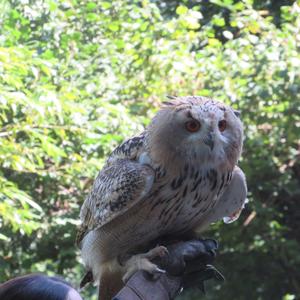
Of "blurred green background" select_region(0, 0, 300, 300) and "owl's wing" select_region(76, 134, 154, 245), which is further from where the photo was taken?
"blurred green background" select_region(0, 0, 300, 300)

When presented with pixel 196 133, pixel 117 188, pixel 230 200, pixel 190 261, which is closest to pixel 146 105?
pixel 230 200

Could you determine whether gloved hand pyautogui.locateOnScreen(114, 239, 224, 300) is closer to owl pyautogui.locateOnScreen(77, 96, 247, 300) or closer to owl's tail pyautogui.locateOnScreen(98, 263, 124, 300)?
owl pyautogui.locateOnScreen(77, 96, 247, 300)

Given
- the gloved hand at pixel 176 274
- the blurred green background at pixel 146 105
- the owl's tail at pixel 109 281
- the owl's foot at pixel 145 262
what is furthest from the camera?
the blurred green background at pixel 146 105

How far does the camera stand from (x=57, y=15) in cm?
518

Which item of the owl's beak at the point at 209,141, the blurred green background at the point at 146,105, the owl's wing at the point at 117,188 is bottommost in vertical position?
the blurred green background at the point at 146,105

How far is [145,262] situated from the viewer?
2.55 metres

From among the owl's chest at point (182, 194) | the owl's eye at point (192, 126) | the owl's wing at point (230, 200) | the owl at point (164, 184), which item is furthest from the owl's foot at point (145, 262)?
the owl's eye at point (192, 126)

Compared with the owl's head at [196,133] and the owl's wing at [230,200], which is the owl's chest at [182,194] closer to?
the owl's head at [196,133]

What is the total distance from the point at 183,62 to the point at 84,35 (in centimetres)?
89

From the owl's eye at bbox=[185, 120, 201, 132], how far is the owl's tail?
2.16ft

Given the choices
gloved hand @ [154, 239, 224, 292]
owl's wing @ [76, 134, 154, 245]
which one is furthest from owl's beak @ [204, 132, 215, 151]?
gloved hand @ [154, 239, 224, 292]

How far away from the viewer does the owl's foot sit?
2.47 meters

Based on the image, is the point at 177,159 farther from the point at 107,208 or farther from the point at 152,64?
the point at 152,64

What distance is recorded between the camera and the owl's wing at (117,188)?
2.68 m
